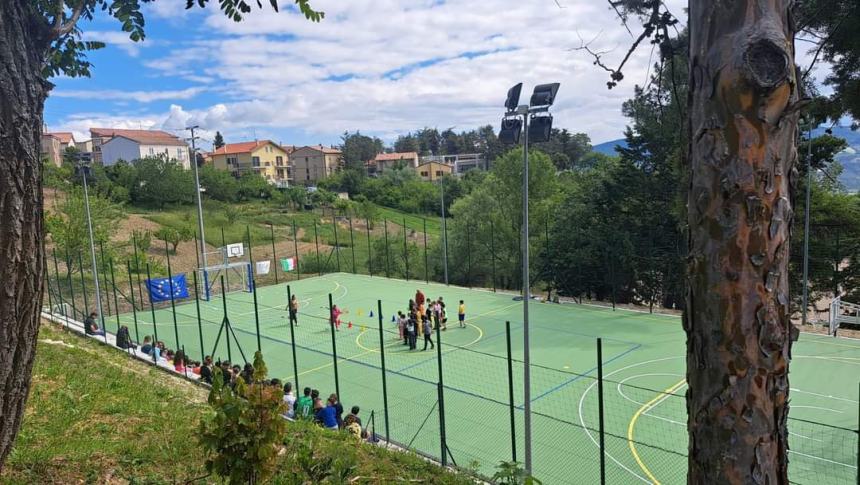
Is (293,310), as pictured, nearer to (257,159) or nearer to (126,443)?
(126,443)

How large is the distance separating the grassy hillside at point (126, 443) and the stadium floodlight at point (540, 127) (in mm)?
5267

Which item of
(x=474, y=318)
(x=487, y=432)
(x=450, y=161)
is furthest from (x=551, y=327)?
(x=450, y=161)

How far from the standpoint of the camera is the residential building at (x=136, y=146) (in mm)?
84188

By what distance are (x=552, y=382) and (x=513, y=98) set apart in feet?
26.2

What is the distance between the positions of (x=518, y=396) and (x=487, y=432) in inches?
77.9

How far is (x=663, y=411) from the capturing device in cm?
1260

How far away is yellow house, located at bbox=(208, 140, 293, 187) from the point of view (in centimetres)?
8688

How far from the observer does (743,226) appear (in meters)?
1.90

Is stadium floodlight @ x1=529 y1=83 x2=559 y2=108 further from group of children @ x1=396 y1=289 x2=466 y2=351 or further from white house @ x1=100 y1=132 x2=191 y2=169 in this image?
white house @ x1=100 y1=132 x2=191 y2=169

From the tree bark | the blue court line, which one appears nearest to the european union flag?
the blue court line

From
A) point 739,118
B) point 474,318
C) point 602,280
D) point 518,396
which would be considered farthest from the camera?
point 602,280

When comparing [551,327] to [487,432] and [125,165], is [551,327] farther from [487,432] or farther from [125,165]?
[125,165]

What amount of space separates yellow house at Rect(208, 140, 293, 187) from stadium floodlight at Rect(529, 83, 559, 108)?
78872 millimetres

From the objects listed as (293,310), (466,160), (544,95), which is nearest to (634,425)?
(544,95)
